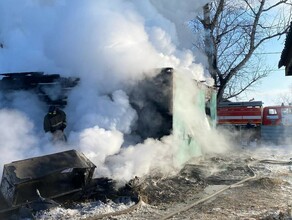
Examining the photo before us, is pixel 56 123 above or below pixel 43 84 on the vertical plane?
below

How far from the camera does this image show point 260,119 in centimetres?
2133

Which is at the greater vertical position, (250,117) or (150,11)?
(150,11)

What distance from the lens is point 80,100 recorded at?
817 cm

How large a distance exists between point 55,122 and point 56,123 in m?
0.03

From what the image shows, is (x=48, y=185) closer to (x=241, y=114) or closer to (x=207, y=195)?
(x=207, y=195)

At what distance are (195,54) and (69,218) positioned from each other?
7863mm

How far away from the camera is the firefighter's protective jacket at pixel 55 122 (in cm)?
739

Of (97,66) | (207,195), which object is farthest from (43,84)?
(207,195)

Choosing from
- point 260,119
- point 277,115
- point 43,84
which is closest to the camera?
point 43,84

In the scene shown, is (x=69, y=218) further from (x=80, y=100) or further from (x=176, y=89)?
(x=176, y=89)

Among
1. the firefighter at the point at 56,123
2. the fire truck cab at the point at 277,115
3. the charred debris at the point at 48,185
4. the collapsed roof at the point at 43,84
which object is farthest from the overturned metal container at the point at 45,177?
the fire truck cab at the point at 277,115

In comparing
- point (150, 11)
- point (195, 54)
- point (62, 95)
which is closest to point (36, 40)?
point (62, 95)

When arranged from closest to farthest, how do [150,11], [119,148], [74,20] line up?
1. [119,148]
2. [74,20]
3. [150,11]

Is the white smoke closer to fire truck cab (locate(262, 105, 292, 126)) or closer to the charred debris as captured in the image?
the charred debris
